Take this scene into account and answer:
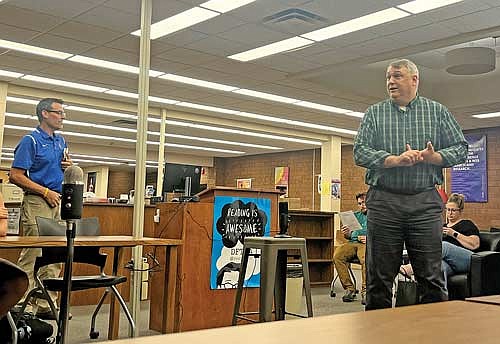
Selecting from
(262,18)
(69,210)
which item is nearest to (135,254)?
(69,210)

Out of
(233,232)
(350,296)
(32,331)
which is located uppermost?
(233,232)

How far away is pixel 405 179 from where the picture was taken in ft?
8.54

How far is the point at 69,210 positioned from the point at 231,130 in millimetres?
9901

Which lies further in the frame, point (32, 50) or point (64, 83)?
point (64, 83)

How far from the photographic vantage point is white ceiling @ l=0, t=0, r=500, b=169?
17.1ft

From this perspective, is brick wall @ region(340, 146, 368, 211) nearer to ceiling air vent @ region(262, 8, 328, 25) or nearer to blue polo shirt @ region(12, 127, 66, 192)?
ceiling air vent @ region(262, 8, 328, 25)

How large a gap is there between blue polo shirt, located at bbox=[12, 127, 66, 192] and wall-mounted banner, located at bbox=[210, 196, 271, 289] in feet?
3.93

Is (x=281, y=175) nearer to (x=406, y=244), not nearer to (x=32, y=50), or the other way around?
(x=32, y=50)

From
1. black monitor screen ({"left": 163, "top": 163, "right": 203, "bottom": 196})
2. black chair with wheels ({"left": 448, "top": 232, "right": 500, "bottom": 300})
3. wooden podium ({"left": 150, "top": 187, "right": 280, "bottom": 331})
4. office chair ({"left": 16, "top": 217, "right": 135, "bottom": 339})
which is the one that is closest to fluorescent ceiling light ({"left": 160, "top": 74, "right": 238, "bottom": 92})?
black monitor screen ({"left": 163, "top": 163, "right": 203, "bottom": 196})

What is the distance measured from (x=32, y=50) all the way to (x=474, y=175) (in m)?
8.30

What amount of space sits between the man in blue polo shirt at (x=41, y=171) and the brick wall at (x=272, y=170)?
10631mm

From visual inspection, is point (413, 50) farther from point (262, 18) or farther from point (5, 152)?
point (5, 152)

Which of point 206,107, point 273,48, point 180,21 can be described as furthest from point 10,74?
point 273,48

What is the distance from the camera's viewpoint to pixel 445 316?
31.1 inches
